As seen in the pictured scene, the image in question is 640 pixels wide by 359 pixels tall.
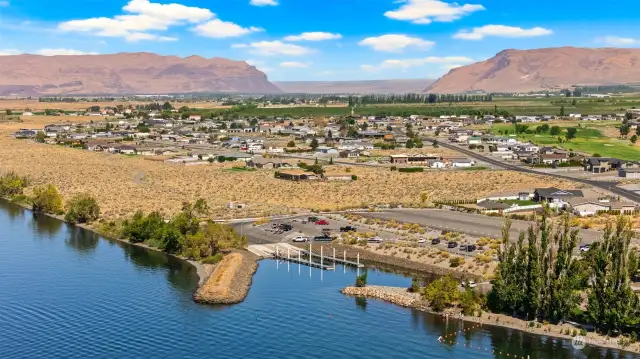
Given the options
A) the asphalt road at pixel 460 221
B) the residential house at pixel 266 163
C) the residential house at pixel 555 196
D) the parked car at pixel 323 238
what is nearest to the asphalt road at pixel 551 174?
the residential house at pixel 555 196

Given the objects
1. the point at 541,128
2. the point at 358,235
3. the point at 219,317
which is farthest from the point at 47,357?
the point at 541,128

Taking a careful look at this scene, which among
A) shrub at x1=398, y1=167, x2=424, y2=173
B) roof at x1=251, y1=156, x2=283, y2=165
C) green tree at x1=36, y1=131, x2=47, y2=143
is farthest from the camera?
green tree at x1=36, y1=131, x2=47, y2=143

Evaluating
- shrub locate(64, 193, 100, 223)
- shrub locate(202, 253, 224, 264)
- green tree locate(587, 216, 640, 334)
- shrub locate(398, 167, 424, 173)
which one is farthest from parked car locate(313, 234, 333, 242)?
shrub locate(398, 167, 424, 173)

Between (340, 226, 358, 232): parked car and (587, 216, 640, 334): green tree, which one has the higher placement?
(587, 216, 640, 334): green tree

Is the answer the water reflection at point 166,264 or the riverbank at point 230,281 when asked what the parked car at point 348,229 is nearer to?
the riverbank at point 230,281

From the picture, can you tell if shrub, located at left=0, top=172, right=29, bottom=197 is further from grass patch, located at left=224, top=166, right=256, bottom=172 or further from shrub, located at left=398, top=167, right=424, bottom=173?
shrub, located at left=398, top=167, right=424, bottom=173

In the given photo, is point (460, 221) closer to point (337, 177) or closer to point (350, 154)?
point (337, 177)

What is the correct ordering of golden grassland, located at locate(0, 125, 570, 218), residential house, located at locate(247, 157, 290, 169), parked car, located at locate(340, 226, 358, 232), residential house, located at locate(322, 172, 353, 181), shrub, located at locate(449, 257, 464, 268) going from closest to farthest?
shrub, located at locate(449, 257, 464, 268)
parked car, located at locate(340, 226, 358, 232)
golden grassland, located at locate(0, 125, 570, 218)
residential house, located at locate(322, 172, 353, 181)
residential house, located at locate(247, 157, 290, 169)
